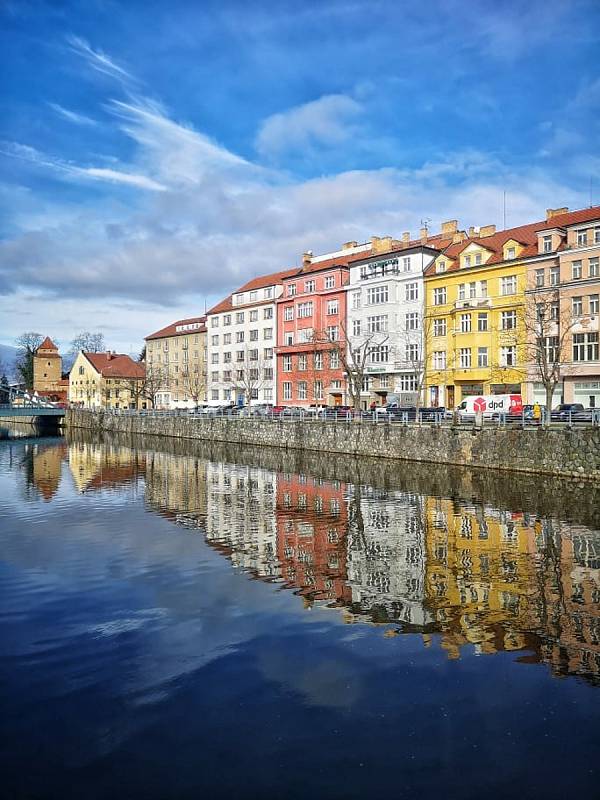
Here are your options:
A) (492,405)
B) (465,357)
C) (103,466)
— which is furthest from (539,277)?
(103,466)

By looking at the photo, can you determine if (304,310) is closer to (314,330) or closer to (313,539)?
(314,330)

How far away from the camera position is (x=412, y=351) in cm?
6325

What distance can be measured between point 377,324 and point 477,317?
1125cm

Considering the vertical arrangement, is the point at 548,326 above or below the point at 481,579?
above

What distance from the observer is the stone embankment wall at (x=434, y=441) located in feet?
113

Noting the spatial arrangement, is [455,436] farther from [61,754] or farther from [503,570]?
[61,754]

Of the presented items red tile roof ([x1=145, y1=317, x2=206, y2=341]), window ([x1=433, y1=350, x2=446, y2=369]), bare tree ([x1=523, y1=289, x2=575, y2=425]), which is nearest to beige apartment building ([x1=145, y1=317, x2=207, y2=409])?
red tile roof ([x1=145, y1=317, x2=206, y2=341])

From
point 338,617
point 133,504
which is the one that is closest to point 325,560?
point 338,617

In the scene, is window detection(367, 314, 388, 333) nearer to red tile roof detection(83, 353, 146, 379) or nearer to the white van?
the white van

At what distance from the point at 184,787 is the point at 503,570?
36.2 ft

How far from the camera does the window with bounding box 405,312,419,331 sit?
209 feet

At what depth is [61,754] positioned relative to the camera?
8258 mm

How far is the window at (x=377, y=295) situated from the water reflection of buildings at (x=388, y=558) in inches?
1552

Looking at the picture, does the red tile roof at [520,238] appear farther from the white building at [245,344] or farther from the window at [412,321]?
the white building at [245,344]
